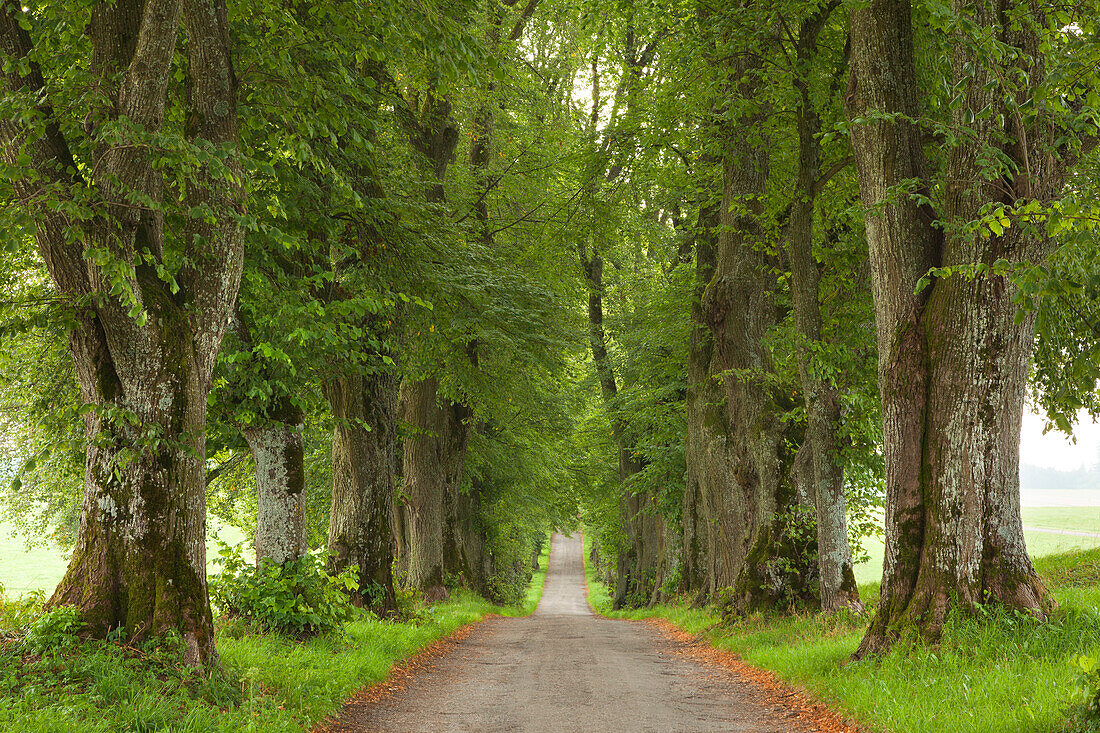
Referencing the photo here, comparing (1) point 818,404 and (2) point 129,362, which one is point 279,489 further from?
(1) point 818,404

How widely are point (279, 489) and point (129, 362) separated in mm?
4191

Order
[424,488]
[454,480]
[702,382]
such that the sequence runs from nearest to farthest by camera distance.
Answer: [702,382]
[424,488]
[454,480]

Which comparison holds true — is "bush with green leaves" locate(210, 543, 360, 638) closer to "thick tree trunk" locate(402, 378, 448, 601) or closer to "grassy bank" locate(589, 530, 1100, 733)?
"grassy bank" locate(589, 530, 1100, 733)

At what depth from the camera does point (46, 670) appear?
17.7 ft

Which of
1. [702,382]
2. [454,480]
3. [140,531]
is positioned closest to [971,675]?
[140,531]

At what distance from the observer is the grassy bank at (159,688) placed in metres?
4.93

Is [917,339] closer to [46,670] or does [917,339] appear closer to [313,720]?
[313,720]

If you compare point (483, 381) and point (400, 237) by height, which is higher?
point (400, 237)

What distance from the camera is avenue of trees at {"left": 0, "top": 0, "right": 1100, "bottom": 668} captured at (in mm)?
6059

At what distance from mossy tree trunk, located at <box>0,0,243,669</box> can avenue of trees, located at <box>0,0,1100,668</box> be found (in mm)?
26

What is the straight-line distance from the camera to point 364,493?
12.8 metres

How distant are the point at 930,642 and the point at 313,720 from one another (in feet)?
18.1

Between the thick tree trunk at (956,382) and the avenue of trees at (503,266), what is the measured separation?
3cm

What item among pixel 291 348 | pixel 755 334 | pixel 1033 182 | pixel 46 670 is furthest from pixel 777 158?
pixel 46 670
